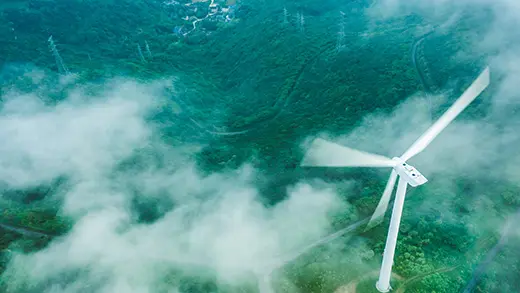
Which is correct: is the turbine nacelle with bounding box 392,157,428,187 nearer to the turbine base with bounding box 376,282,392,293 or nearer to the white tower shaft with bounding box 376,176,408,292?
the white tower shaft with bounding box 376,176,408,292

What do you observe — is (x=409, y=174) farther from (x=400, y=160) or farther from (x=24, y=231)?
(x=24, y=231)

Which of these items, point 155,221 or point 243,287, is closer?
point 243,287

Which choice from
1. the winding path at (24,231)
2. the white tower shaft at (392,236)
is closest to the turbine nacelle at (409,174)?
the white tower shaft at (392,236)

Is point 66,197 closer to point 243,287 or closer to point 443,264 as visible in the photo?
point 243,287

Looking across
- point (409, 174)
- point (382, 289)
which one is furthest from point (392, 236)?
point (382, 289)

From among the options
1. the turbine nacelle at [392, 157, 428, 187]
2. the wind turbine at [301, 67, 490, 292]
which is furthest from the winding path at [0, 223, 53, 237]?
the turbine nacelle at [392, 157, 428, 187]

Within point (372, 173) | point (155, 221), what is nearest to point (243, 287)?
point (155, 221)

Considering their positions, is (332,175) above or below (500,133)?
above

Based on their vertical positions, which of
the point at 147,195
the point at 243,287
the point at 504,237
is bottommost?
the point at 504,237
